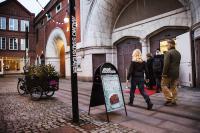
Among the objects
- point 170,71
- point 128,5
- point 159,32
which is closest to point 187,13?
point 159,32

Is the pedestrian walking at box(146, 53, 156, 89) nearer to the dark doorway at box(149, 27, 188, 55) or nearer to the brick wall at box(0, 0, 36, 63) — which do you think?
the dark doorway at box(149, 27, 188, 55)

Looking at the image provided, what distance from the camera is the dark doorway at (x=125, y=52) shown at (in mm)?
12953

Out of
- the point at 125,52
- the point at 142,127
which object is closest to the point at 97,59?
the point at 125,52

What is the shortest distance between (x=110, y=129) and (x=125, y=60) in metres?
10.2

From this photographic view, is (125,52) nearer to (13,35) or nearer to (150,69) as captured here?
(150,69)

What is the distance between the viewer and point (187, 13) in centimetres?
949

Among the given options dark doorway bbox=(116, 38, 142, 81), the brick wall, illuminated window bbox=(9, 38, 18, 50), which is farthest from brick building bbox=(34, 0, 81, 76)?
illuminated window bbox=(9, 38, 18, 50)

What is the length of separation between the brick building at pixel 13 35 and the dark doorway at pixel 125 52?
2281 cm

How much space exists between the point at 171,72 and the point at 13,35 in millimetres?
32629

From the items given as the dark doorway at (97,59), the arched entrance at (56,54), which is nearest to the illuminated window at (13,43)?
the arched entrance at (56,54)

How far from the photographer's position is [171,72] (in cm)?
537

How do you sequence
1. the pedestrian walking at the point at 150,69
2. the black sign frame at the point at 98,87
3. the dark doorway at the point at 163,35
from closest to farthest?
1. the black sign frame at the point at 98,87
2. the pedestrian walking at the point at 150,69
3. the dark doorway at the point at 163,35

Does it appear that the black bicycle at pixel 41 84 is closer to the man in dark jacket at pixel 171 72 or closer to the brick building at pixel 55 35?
the man in dark jacket at pixel 171 72

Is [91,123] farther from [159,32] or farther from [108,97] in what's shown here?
[159,32]
